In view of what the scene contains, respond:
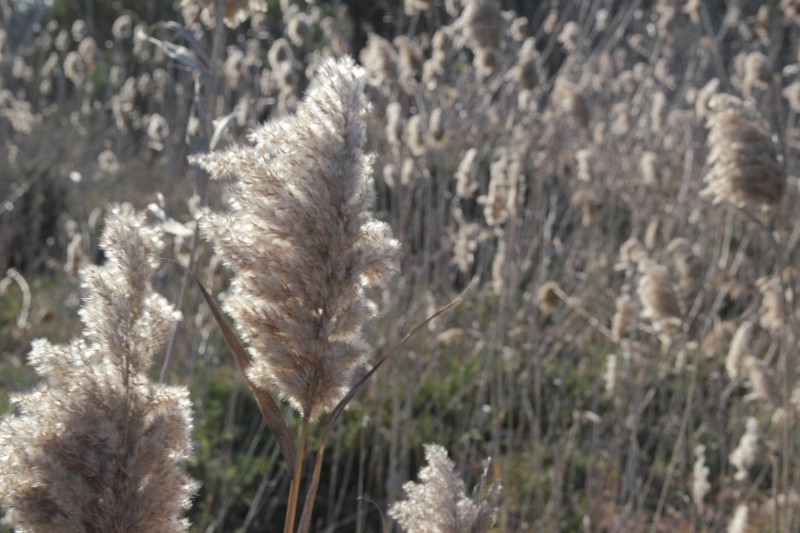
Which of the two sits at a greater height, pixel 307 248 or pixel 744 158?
pixel 744 158

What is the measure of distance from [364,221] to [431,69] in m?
3.82

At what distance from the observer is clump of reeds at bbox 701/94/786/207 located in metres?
2.63

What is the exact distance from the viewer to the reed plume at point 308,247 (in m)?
1.08

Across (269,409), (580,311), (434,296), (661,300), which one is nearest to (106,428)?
(269,409)

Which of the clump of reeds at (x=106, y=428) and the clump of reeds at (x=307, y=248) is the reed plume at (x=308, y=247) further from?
the clump of reeds at (x=106, y=428)

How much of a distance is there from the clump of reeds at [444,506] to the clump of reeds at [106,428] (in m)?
0.35

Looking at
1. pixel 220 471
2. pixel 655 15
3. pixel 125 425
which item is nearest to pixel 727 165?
pixel 125 425

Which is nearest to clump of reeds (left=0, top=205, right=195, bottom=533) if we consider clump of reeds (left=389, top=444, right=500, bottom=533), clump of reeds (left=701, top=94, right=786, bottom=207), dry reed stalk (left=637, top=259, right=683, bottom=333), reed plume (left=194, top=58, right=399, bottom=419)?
reed plume (left=194, top=58, right=399, bottom=419)

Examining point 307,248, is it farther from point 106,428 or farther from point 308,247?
point 106,428

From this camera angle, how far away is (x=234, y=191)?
1134mm

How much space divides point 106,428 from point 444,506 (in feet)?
1.55

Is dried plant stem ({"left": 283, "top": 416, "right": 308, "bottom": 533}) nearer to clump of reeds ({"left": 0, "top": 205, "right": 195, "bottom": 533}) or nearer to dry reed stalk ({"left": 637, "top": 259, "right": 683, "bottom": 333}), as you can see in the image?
clump of reeds ({"left": 0, "top": 205, "right": 195, "bottom": 533})

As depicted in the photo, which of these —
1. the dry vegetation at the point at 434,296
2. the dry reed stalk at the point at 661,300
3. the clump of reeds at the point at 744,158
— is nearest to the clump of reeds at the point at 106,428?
the dry vegetation at the point at 434,296

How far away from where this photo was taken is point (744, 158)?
2.64 meters
